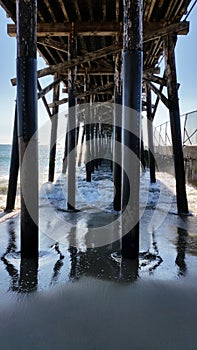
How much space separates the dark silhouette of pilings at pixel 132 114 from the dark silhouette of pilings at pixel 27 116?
94 centimetres

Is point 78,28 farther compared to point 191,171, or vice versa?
point 191,171

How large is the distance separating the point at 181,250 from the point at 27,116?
2.30m

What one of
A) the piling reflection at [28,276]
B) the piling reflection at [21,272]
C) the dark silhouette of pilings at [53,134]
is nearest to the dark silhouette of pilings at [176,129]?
the piling reflection at [21,272]

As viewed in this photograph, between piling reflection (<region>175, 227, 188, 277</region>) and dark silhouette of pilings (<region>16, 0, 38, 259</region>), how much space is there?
4.88 feet

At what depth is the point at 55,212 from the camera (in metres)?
5.75

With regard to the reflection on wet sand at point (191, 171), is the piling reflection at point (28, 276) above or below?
below

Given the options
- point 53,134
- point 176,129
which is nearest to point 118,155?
point 176,129

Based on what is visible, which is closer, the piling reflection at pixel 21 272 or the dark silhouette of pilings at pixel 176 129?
the piling reflection at pixel 21 272

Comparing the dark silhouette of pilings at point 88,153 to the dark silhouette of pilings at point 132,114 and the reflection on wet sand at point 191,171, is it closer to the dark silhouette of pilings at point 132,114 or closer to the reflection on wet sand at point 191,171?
the reflection on wet sand at point 191,171

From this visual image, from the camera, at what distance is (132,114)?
121 inches

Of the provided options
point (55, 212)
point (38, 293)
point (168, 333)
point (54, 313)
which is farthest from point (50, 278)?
point (55, 212)

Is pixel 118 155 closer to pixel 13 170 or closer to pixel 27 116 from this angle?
pixel 13 170

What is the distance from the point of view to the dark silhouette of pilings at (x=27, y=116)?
3.07 m

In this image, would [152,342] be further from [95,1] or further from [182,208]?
[95,1]
